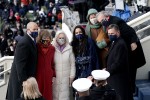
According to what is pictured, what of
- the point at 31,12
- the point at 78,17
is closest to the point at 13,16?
the point at 31,12

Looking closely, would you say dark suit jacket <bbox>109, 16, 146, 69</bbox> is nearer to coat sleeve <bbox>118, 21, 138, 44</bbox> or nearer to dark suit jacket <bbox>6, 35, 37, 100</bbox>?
coat sleeve <bbox>118, 21, 138, 44</bbox>

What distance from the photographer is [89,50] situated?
7160 millimetres

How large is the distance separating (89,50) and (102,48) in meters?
0.23

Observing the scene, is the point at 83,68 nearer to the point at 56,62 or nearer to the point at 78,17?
the point at 56,62

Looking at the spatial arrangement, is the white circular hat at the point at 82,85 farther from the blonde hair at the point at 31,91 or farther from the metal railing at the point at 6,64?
the metal railing at the point at 6,64

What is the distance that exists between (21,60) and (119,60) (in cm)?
141

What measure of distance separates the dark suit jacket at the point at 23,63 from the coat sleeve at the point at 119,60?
1160mm

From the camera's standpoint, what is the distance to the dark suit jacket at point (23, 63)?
6676 mm

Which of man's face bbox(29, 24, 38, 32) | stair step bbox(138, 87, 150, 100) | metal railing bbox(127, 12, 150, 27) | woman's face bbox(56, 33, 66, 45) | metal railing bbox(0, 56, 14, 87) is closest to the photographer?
man's face bbox(29, 24, 38, 32)

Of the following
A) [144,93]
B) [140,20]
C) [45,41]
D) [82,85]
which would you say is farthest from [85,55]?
[82,85]

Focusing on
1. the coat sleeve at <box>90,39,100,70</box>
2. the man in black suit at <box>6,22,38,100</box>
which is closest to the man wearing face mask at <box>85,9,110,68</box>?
the coat sleeve at <box>90,39,100,70</box>

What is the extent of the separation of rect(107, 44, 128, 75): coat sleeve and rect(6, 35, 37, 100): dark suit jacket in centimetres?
116

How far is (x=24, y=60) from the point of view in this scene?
6695mm

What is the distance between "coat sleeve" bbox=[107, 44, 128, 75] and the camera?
643 cm
